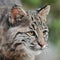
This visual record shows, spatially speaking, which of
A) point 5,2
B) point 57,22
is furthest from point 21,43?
point 57,22

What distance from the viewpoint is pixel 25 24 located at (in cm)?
632

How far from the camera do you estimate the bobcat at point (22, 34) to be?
623 centimetres

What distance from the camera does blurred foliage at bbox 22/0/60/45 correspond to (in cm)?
761

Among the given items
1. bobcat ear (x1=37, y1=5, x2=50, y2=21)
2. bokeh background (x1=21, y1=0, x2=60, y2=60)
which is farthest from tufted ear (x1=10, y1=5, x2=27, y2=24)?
bokeh background (x1=21, y1=0, x2=60, y2=60)

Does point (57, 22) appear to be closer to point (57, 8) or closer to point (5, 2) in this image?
point (57, 8)

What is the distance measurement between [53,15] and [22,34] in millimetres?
1717

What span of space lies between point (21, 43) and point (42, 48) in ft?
0.77

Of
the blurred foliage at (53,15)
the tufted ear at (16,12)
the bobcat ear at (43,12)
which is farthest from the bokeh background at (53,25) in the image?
the tufted ear at (16,12)

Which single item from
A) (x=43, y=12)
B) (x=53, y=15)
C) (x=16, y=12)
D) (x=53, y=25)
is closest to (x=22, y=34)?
(x=16, y=12)

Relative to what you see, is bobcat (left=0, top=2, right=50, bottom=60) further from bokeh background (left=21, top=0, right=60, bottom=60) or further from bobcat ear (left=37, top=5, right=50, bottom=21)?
bokeh background (left=21, top=0, right=60, bottom=60)

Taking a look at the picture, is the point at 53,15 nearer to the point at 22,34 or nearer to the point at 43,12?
the point at 43,12

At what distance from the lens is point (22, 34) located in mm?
6270

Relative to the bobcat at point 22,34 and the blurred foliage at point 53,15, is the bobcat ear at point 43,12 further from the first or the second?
the blurred foliage at point 53,15

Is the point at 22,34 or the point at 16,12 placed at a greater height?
the point at 16,12
